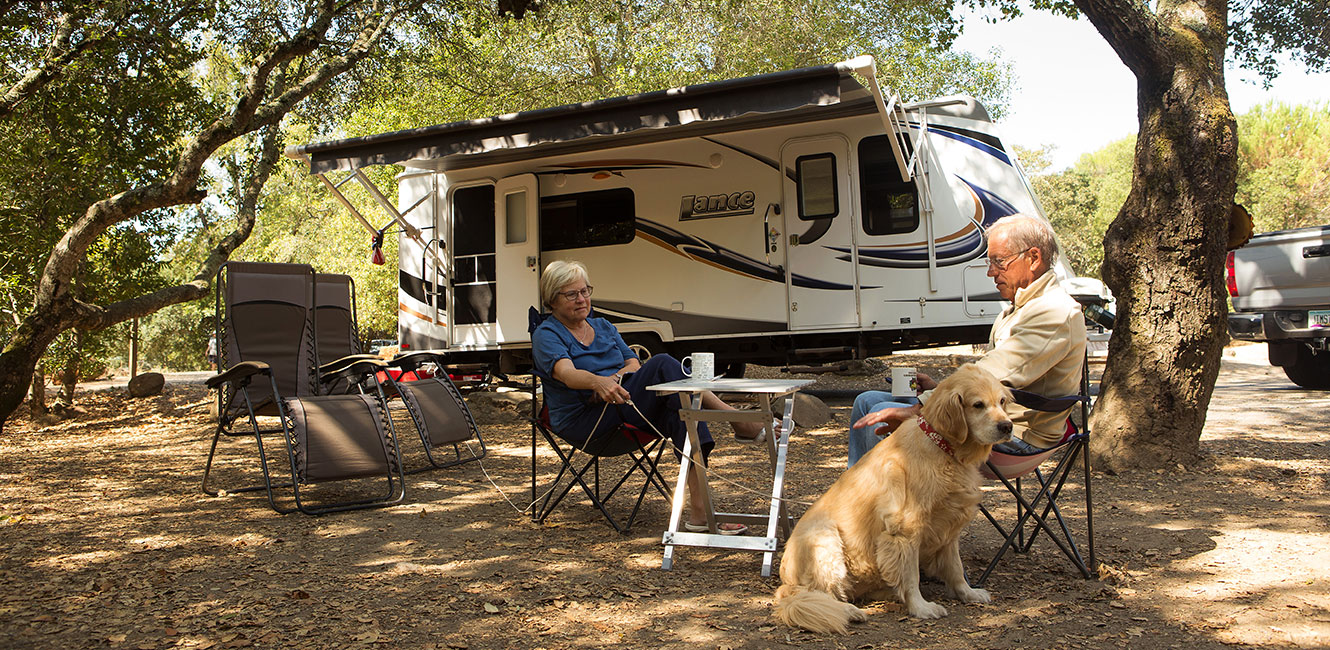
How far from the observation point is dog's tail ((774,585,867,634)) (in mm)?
2324

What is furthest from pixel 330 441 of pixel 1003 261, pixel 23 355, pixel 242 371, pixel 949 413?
pixel 23 355

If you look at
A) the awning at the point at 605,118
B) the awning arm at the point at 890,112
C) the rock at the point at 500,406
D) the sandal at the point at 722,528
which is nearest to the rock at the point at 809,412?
the awning arm at the point at 890,112

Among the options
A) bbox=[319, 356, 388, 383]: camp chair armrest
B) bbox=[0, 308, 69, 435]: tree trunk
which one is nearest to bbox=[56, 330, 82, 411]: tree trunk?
bbox=[0, 308, 69, 435]: tree trunk

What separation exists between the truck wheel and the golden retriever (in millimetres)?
7969

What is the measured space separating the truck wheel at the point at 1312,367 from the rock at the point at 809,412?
5098mm

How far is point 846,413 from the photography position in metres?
7.32

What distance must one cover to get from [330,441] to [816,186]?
462cm

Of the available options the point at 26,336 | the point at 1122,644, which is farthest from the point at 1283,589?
the point at 26,336

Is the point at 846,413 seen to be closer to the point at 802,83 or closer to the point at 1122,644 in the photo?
the point at 802,83

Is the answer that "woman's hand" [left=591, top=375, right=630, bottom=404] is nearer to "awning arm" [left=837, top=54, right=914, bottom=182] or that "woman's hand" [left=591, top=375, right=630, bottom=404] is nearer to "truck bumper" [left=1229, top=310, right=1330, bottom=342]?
"awning arm" [left=837, top=54, right=914, bottom=182]

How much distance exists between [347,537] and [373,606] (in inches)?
37.8

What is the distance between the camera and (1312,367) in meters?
8.58

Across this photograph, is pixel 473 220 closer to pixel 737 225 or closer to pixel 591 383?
pixel 737 225

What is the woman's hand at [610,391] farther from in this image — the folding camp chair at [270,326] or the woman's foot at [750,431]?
the folding camp chair at [270,326]
